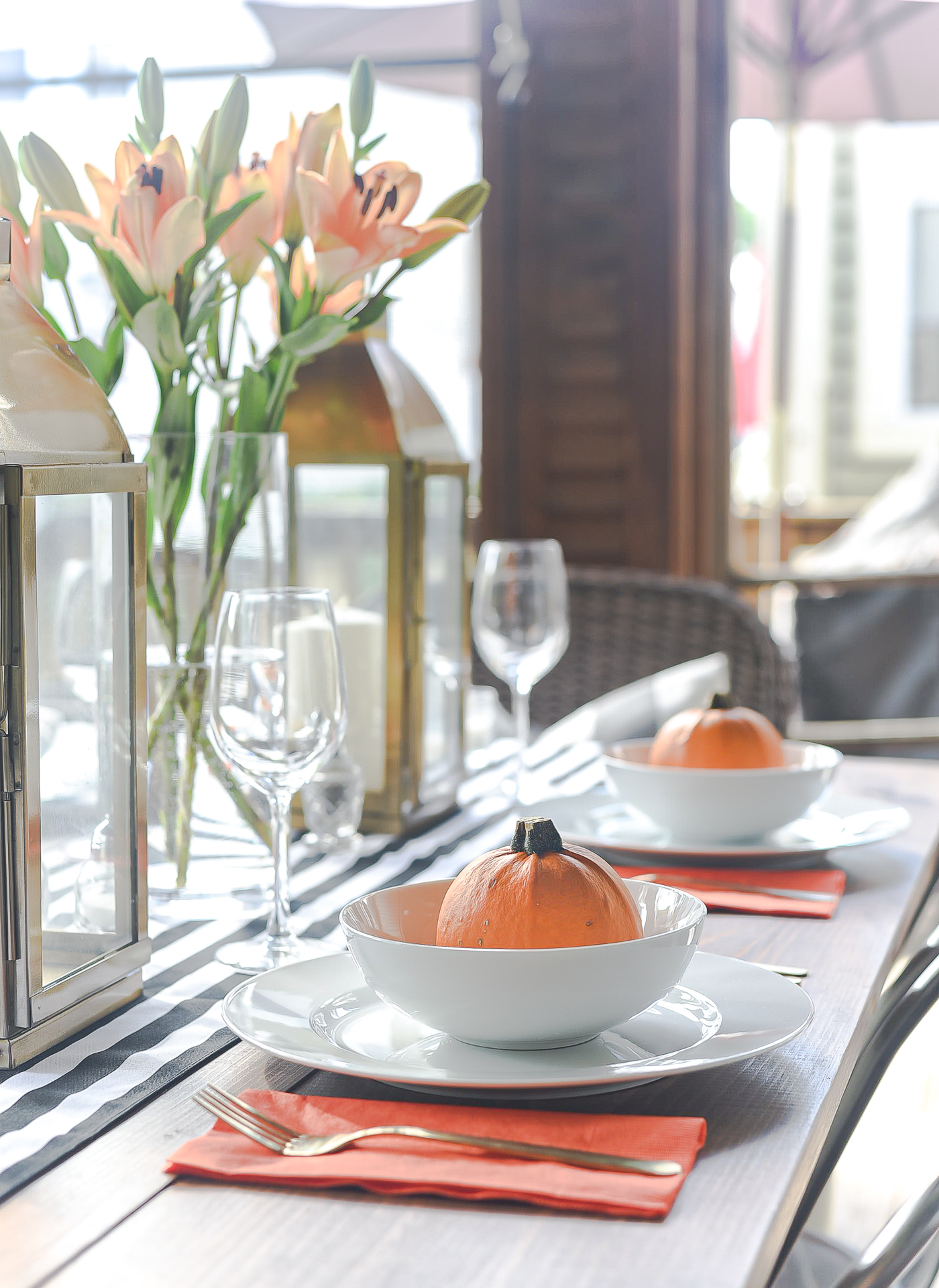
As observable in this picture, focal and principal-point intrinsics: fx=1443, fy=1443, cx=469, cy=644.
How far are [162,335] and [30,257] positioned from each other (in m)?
0.08

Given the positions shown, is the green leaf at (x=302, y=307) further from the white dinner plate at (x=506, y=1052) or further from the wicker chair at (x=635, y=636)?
the wicker chair at (x=635, y=636)

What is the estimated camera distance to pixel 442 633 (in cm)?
119

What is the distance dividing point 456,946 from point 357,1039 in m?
0.06

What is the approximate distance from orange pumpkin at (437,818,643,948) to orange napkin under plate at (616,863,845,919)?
28 centimetres

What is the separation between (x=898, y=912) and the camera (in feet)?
2.83

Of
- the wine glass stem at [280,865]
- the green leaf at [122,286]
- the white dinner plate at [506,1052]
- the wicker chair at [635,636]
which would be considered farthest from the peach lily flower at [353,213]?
the wicker chair at [635,636]

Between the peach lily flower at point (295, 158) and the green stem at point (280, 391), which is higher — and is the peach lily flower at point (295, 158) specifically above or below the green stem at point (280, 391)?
above

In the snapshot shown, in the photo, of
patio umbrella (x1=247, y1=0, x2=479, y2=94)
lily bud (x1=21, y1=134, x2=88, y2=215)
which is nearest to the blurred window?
patio umbrella (x1=247, y1=0, x2=479, y2=94)

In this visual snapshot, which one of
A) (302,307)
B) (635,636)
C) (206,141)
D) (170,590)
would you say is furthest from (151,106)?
(635,636)

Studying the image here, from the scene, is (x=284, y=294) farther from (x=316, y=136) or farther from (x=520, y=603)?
(x=520, y=603)

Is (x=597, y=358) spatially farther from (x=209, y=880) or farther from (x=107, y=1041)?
(x=107, y=1041)

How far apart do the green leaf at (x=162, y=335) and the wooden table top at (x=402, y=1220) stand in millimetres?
432

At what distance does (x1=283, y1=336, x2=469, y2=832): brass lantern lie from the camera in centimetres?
111

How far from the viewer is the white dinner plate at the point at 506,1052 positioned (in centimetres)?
54
